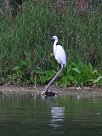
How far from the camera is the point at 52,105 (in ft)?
52.3

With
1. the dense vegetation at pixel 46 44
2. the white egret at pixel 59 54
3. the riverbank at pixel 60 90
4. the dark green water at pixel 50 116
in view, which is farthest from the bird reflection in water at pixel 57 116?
the dense vegetation at pixel 46 44

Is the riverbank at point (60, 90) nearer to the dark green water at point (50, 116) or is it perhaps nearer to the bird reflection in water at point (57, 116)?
the dark green water at point (50, 116)

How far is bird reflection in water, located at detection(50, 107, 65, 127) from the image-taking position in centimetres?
1247

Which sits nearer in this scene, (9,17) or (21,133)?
(21,133)

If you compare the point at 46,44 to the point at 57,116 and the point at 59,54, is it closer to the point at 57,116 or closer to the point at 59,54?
the point at 59,54

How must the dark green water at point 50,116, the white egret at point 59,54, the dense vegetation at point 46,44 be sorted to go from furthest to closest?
the dense vegetation at point 46,44 < the white egret at point 59,54 < the dark green water at point 50,116

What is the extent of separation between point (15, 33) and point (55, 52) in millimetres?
1631

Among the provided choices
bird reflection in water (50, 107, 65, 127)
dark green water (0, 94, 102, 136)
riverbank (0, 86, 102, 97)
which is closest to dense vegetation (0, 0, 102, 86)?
riverbank (0, 86, 102, 97)

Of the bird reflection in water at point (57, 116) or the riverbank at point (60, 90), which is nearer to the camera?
the bird reflection in water at point (57, 116)

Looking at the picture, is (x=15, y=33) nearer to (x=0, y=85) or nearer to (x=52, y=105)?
(x=0, y=85)

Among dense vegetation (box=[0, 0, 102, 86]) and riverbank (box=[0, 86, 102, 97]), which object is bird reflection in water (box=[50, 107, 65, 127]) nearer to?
riverbank (box=[0, 86, 102, 97])

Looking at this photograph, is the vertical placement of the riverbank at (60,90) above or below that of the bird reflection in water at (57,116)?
below

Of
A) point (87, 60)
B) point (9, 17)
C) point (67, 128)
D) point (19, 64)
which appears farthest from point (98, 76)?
point (67, 128)

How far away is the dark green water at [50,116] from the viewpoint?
37.8ft
